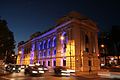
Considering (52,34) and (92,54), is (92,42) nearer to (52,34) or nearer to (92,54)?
(92,54)

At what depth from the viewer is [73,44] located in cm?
5559

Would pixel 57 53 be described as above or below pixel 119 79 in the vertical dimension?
above

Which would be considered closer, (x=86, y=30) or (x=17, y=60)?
(x=86, y=30)

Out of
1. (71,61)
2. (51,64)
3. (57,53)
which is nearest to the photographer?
(71,61)

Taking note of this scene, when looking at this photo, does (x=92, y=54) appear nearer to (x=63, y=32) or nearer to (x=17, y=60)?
(x=63, y=32)

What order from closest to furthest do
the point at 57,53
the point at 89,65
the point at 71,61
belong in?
the point at 71,61 < the point at 89,65 < the point at 57,53

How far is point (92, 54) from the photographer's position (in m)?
61.1

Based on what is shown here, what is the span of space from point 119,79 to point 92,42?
Result: 41017 mm

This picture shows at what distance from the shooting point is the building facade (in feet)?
181

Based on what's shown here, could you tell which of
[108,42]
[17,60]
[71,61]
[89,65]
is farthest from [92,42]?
[17,60]

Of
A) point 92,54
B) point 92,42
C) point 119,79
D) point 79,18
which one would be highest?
point 79,18

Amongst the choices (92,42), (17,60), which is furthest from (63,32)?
(17,60)

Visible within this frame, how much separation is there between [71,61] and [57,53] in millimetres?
9514

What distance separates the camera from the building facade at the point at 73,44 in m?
55.3
